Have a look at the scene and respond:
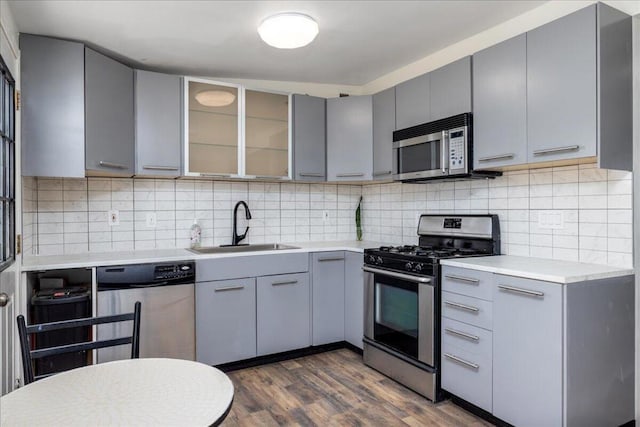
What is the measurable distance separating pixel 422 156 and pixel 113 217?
2.34 m

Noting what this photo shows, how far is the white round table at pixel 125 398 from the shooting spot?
0.95 m

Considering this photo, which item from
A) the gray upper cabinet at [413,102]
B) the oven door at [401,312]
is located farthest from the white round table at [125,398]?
the gray upper cabinet at [413,102]

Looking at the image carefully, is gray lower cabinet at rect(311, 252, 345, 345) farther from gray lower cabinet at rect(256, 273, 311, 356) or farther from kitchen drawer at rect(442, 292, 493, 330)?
kitchen drawer at rect(442, 292, 493, 330)

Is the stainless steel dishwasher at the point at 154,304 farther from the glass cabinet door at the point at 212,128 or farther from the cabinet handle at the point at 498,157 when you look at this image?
the cabinet handle at the point at 498,157

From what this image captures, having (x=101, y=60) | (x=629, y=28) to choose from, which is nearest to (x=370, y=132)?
(x=629, y=28)

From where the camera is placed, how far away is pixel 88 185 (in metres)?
2.98

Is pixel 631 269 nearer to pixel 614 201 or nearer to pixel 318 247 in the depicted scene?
pixel 614 201

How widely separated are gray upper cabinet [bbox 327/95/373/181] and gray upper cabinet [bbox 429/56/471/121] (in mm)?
748

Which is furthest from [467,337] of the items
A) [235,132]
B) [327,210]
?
[235,132]

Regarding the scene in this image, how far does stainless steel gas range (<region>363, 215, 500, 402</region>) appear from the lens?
2.49 meters

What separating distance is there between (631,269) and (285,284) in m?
2.17

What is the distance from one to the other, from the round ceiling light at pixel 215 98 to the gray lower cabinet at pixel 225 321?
137 cm

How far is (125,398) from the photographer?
41.6 inches

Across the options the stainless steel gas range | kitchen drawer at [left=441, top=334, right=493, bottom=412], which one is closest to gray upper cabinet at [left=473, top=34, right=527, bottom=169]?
the stainless steel gas range
